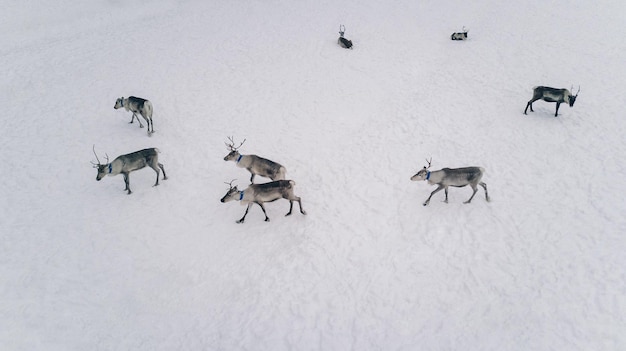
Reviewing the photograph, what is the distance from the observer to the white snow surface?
336 inches

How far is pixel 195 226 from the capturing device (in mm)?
11055

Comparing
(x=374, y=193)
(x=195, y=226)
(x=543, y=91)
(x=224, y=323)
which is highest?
(x=543, y=91)

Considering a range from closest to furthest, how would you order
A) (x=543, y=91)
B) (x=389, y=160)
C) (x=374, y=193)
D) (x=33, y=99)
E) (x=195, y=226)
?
(x=195, y=226) → (x=374, y=193) → (x=389, y=160) → (x=543, y=91) → (x=33, y=99)

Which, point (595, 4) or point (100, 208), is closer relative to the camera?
point (100, 208)

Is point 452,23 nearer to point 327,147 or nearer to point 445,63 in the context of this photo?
point 445,63

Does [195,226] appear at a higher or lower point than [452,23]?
lower

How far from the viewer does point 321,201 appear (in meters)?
11.8

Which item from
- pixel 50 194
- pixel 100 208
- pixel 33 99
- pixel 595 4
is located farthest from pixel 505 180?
pixel 595 4

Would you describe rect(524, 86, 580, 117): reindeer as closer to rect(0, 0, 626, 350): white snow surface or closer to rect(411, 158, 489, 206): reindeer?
rect(0, 0, 626, 350): white snow surface

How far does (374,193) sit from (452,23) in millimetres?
18622

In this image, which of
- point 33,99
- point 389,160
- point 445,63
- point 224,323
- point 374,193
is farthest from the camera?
point 445,63

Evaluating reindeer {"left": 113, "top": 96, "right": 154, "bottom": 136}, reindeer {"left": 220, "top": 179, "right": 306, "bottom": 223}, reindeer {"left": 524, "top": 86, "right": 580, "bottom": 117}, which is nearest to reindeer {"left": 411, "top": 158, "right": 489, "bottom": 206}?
reindeer {"left": 220, "top": 179, "right": 306, "bottom": 223}

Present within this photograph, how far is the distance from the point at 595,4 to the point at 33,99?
35.1m

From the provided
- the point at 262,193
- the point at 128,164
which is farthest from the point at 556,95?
the point at 128,164
